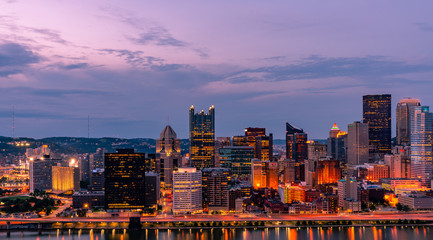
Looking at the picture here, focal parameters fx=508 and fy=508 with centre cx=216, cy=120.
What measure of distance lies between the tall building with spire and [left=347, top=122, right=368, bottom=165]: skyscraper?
3308 cm

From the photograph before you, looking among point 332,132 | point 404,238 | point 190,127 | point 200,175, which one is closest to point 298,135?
point 332,132

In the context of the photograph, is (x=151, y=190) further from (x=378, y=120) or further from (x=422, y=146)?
(x=378, y=120)

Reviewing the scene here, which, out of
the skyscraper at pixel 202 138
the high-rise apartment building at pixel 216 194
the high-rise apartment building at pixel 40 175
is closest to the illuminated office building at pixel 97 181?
the high-rise apartment building at pixel 40 175

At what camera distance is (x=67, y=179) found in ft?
250

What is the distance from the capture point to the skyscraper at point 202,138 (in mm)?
90875

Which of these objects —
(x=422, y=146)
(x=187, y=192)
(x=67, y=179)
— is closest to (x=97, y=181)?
(x=67, y=179)

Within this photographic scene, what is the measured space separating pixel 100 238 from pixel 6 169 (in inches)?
2592

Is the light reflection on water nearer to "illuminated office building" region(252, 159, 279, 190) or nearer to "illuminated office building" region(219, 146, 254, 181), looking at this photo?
"illuminated office building" region(252, 159, 279, 190)

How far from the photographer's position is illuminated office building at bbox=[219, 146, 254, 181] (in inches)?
3403

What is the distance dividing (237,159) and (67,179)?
92.4 ft

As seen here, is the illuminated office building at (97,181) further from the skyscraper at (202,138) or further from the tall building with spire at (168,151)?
the skyscraper at (202,138)

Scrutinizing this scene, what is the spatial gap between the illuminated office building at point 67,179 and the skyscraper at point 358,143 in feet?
166

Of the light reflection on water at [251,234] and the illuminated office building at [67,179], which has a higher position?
the illuminated office building at [67,179]

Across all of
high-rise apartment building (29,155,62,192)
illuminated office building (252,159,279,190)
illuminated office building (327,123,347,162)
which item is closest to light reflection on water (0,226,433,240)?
illuminated office building (252,159,279,190)
